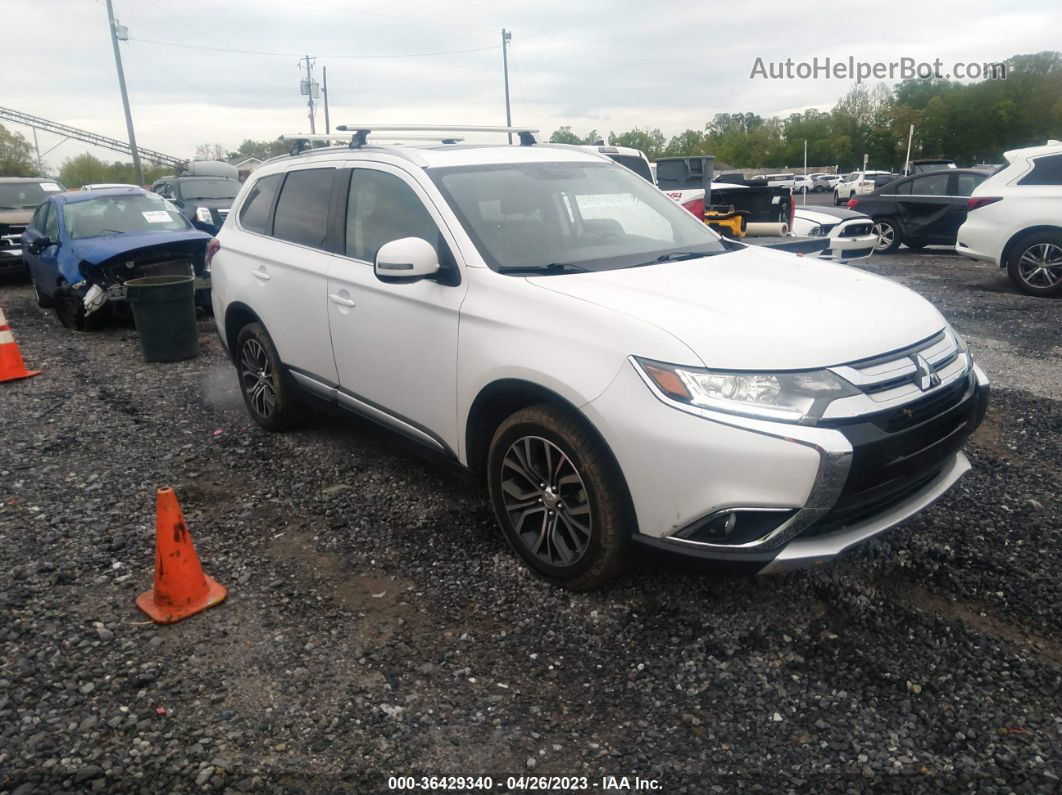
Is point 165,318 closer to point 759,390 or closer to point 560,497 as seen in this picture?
point 560,497

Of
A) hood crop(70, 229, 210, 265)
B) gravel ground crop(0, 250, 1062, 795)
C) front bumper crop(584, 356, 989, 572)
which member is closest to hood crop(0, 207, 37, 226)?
hood crop(70, 229, 210, 265)

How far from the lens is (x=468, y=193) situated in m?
3.80

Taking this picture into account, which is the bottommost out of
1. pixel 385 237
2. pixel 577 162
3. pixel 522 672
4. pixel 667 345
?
pixel 522 672

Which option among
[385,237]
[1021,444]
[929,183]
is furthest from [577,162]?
[929,183]

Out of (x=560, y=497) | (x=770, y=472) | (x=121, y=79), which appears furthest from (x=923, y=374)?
(x=121, y=79)

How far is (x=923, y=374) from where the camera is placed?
116 inches

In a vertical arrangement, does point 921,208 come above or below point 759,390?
above

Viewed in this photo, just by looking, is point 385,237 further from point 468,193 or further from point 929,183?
point 929,183

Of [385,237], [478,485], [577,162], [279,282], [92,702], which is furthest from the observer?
[279,282]

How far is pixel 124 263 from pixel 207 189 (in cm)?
942

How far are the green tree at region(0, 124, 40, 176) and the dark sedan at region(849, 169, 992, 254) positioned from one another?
215ft

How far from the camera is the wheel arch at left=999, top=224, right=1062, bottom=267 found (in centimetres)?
954

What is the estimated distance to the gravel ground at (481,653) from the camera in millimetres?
2480

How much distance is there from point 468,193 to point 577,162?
90cm
